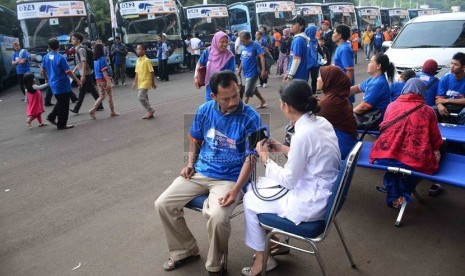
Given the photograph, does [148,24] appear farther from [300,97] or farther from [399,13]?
[399,13]

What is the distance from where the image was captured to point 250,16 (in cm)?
2091

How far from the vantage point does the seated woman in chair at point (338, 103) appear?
367cm

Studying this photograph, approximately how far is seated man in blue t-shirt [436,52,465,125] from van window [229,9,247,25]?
17.3 meters

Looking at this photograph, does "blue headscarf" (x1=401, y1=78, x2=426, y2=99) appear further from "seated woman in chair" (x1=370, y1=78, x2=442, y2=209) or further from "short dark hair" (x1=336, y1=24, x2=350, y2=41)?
"short dark hair" (x1=336, y1=24, x2=350, y2=41)

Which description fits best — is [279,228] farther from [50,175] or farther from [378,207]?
[50,175]

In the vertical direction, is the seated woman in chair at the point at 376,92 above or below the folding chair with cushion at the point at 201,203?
above

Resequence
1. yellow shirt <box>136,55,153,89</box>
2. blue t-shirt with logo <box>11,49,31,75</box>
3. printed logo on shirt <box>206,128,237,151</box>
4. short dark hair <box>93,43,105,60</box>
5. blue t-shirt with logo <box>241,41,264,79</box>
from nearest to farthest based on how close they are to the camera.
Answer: printed logo on shirt <box>206,128,237,151</box> → blue t-shirt with logo <box>241,41,264,79</box> → yellow shirt <box>136,55,153,89</box> → short dark hair <box>93,43,105,60</box> → blue t-shirt with logo <box>11,49,31,75</box>

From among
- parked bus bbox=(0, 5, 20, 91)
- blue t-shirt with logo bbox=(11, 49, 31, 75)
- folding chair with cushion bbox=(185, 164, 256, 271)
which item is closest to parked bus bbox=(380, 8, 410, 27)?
parked bus bbox=(0, 5, 20, 91)

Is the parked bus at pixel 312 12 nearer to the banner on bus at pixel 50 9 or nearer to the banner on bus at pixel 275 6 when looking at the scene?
the banner on bus at pixel 275 6

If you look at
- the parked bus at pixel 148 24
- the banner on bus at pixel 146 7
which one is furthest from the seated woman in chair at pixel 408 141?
the banner on bus at pixel 146 7

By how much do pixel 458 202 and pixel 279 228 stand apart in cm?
228

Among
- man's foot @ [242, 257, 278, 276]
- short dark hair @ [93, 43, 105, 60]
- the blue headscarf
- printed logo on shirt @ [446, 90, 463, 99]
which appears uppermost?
short dark hair @ [93, 43, 105, 60]

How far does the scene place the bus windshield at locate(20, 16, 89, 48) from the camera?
42.0 ft

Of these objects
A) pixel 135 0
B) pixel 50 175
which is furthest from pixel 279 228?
pixel 135 0
